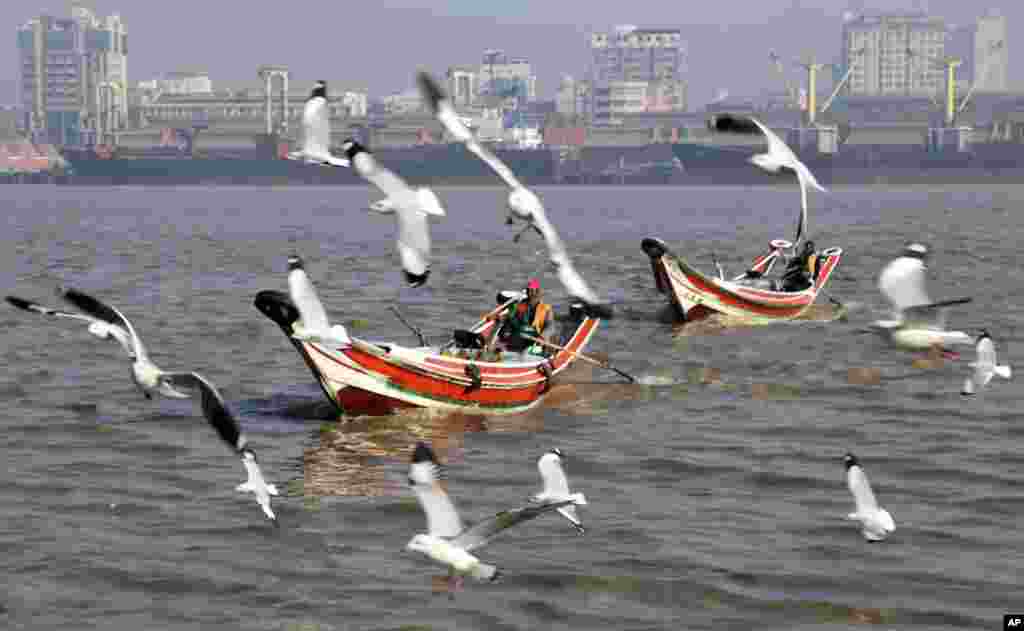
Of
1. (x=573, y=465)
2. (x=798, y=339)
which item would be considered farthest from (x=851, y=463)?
(x=798, y=339)

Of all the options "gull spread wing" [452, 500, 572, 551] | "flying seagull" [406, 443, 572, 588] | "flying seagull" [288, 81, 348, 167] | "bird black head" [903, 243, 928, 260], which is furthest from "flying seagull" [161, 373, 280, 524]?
"bird black head" [903, 243, 928, 260]

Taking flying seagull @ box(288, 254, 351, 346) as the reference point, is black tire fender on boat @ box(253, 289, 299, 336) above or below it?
below

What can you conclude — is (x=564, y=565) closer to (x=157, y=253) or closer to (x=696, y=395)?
(x=696, y=395)

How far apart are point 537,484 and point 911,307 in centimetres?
837

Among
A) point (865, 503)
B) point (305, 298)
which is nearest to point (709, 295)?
point (865, 503)

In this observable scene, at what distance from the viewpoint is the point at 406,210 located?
12.3m

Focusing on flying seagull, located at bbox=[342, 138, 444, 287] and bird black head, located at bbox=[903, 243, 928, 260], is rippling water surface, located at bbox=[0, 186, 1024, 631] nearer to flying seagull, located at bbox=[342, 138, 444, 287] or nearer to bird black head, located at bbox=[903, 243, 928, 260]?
bird black head, located at bbox=[903, 243, 928, 260]

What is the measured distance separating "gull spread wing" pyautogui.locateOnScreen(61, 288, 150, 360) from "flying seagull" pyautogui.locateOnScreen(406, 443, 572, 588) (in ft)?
12.4

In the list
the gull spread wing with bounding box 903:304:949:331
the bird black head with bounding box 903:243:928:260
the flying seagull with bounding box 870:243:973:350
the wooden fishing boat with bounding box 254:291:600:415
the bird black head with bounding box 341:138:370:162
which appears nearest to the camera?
the bird black head with bounding box 341:138:370:162

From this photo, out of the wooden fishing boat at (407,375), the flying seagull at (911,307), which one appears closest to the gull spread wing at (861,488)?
the flying seagull at (911,307)

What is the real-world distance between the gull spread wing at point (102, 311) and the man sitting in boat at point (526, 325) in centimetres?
1441

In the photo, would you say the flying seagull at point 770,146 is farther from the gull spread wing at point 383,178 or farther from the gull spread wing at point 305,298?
the gull spread wing at point 305,298

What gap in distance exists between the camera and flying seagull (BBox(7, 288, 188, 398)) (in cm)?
1388

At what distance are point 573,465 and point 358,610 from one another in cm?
787
